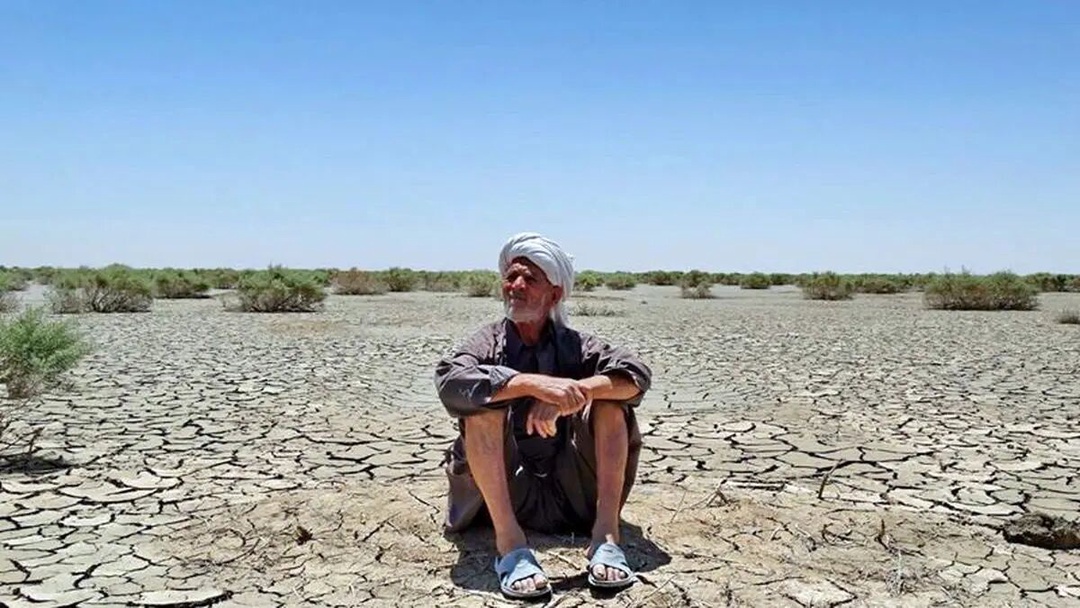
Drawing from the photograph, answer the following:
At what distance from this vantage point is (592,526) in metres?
3.85

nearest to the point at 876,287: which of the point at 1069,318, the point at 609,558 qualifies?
the point at 1069,318

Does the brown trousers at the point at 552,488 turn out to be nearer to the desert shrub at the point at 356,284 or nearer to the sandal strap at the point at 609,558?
the sandal strap at the point at 609,558

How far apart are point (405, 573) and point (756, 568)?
1407 mm

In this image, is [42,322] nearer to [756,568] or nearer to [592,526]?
[592,526]

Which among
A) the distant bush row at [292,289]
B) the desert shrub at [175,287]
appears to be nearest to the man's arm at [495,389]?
the distant bush row at [292,289]

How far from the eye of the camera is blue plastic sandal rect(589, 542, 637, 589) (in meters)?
3.28

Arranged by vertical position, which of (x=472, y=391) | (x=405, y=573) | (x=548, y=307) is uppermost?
(x=548, y=307)

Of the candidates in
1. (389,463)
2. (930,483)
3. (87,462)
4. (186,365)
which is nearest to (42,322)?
(87,462)

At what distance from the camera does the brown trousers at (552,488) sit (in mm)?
3719

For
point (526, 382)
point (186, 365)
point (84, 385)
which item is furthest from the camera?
point (186, 365)

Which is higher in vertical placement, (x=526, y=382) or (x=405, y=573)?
(x=526, y=382)

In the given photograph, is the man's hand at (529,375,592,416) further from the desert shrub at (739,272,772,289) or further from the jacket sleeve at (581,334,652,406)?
the desert shrub at (739,272,772,289)

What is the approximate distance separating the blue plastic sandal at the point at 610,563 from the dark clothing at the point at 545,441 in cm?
39

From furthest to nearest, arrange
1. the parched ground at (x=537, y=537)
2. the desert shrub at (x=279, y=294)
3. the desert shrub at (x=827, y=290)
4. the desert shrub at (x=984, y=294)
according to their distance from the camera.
Result: 1. the desert shrub at (x=827, y=290)
2. the desert shrub at (x=984, y=294)
3. the desert shrub at (x=279, y=294)
4. the parched ground at (x=537, y=537)
